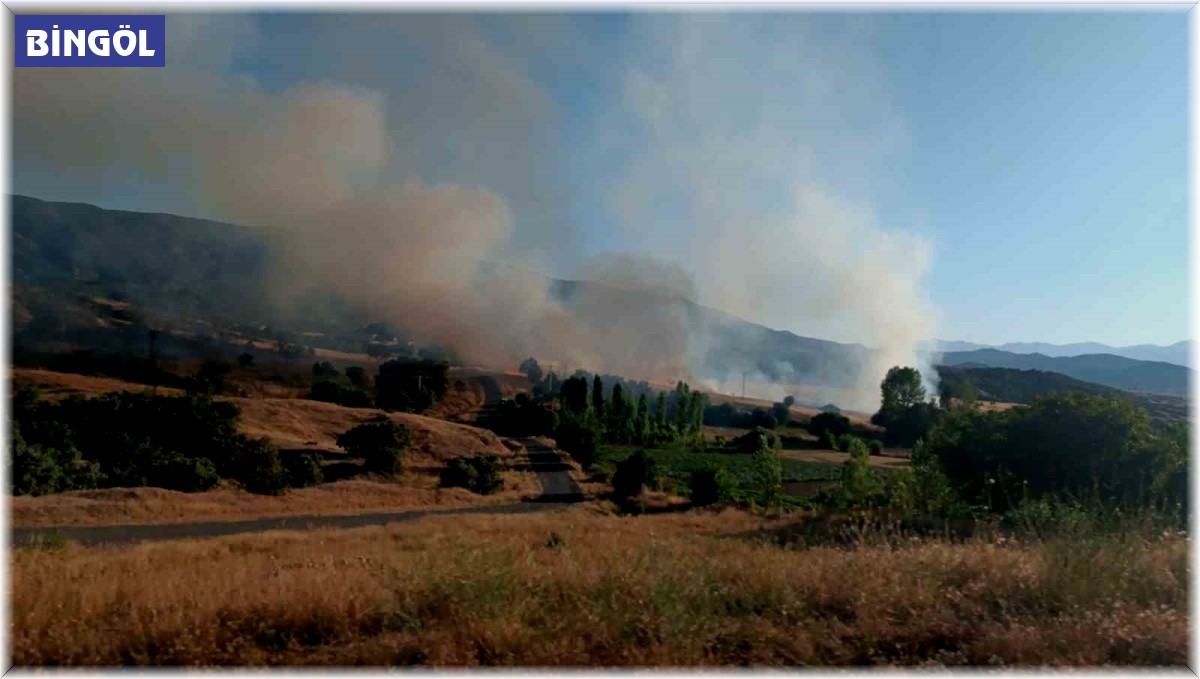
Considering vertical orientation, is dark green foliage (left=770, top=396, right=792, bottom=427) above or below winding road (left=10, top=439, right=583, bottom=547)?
above

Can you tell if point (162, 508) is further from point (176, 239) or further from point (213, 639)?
point (176, 239)

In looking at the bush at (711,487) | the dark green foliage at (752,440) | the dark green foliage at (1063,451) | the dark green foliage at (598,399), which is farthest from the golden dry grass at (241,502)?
the dark green foliage at (1063,451)

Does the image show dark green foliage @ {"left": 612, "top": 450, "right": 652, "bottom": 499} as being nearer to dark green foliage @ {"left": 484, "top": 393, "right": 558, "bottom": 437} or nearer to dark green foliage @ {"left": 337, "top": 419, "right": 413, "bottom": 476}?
dark green foliage @ {"left": 484, "top": 393, "right": 558, "bottom": 437}

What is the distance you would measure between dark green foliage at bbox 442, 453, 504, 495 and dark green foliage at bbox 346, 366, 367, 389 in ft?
66.4

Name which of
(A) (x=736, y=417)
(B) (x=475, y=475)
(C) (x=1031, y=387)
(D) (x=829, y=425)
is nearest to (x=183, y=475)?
(B) (x=475, y=475)

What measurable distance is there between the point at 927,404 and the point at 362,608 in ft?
102

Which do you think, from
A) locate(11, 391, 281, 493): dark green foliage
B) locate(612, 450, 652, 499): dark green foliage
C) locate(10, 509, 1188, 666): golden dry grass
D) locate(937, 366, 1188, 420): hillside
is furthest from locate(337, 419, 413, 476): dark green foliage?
locate(10, 509, 1188, 666): golden dry grass

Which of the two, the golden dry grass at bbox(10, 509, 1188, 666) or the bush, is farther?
the bush

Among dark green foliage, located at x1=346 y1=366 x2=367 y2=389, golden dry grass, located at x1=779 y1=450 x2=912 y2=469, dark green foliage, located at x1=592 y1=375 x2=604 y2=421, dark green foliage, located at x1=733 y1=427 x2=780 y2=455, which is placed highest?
dark green foliage, located at x1=346 y1=366 x2=367 y2=389

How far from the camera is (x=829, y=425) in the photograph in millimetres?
35062

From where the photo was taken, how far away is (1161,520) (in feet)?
16.4

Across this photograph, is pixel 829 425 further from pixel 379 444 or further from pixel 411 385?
pixel 411 385

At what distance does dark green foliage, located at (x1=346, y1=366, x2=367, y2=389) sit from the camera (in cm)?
5441

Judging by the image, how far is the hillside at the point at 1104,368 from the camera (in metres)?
21.9
